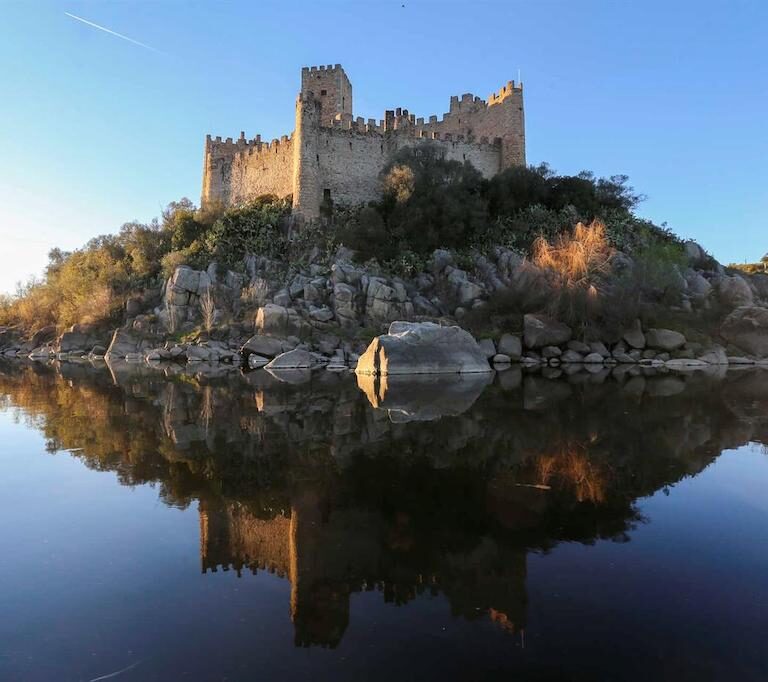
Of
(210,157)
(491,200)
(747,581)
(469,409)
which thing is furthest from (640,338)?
(210,157)

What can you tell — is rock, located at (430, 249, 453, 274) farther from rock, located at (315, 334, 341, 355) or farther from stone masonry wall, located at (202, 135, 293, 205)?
stone masonry wall, located at (202, 135, 293, 205)

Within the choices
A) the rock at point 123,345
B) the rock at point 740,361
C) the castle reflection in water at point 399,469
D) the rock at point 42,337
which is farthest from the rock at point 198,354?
the rock at point 740,361

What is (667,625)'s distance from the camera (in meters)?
3.86

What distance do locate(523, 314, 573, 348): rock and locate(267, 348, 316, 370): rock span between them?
12030mm

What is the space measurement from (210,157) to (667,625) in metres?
50.5

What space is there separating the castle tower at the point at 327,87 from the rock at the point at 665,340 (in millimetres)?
29241

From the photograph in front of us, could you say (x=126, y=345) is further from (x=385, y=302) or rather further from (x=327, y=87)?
(x=327, y=87)

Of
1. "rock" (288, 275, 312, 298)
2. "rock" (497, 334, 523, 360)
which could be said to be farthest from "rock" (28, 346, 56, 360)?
"rock" (497, 334, 523, 360)

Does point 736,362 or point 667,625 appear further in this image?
point 736,362

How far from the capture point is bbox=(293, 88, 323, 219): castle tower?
4028 cm

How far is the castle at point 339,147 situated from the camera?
41.0 metres

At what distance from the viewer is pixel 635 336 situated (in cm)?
3108

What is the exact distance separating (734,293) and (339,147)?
2892 centimetres

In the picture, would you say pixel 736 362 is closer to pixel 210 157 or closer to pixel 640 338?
pixel 640 338
